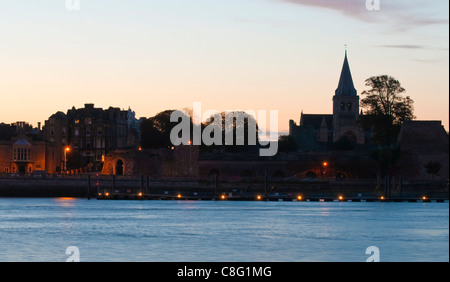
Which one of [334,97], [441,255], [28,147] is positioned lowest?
[441,255]

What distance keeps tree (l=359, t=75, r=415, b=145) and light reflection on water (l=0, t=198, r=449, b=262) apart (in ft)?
96.0

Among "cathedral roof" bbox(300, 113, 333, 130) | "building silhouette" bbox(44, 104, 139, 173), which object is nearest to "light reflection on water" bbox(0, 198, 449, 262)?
"building silhouette" bbox(44, 104, 139, 173)

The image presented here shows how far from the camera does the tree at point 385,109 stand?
113 meters

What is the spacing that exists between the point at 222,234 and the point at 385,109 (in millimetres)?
59150

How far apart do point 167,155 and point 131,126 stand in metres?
51.0

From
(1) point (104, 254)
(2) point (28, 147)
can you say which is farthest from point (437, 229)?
(2) point (28, 147)

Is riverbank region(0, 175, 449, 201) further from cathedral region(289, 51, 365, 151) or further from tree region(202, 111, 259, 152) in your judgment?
cathedral region(289, 51, 365, 151)

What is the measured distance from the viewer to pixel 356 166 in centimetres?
11119

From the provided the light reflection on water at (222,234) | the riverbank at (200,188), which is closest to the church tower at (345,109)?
the riverbank at (200,188)

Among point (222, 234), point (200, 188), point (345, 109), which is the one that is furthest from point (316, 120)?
point (222, 234)

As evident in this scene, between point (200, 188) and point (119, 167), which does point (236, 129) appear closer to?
point (119, 167)

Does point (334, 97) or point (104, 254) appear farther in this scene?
point (334, 97)

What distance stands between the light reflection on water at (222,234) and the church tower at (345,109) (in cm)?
8353
